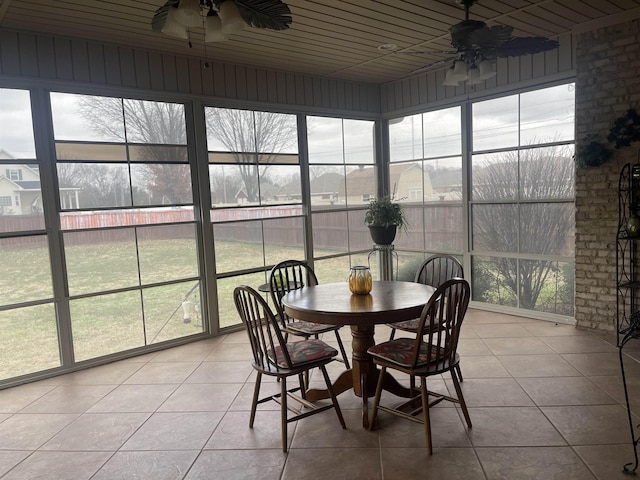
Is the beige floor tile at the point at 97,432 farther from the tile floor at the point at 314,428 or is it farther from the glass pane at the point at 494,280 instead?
the glass pane at the point at 494,280

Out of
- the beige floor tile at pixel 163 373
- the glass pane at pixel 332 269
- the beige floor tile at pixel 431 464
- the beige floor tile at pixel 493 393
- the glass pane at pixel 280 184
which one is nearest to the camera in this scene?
the beige floor tile at pixel 431 464

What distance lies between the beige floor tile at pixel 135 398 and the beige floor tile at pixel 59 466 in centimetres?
54

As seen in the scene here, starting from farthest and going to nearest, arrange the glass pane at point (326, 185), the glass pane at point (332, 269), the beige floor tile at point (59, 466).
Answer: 1. the glass pane at point (332, 269)
2. the glass pane at point (326, 185)
3. the beige floor tile at point (59, 466)

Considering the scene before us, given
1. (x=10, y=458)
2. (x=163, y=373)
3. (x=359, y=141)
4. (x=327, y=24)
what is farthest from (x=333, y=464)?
(x=359, y=141)

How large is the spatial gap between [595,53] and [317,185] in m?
3.04

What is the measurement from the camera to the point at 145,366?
398 cm

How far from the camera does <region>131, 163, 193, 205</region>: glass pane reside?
13.8 ft

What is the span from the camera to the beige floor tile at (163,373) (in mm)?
3656

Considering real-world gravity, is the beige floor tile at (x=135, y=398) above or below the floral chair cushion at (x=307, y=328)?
below

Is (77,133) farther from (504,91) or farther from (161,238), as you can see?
(504,91)

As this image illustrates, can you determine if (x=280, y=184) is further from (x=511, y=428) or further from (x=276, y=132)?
(x=511, y=428)

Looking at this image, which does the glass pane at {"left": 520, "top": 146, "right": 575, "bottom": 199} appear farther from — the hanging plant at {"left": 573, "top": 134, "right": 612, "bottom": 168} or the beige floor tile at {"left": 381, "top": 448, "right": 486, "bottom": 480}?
the beige floor tile at {"left": 381, "top": 448, "right": 486, "bottom": 480}

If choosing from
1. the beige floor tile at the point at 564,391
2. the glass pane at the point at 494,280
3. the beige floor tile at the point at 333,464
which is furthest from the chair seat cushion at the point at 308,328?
the glass pane at the point at 494,280

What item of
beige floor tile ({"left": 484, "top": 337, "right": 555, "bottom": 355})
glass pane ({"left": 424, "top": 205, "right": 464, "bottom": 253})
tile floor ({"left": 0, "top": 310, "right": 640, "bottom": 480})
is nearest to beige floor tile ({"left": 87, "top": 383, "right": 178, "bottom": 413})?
tile floor ({"left": 0, "top": 310, "right": 640, "bottom": 480})
